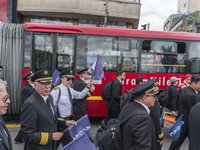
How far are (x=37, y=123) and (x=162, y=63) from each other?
514cm

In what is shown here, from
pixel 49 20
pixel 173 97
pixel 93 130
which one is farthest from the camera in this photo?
pixel 49 20

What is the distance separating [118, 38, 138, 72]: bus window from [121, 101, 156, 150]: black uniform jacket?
4.27 meters

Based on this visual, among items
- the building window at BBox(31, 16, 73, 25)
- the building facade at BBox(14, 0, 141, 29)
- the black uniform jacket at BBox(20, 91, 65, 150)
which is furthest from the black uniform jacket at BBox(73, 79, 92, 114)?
the building window at BBox(31, 16, 73, 25)

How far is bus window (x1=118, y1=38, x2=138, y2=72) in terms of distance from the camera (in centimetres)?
636

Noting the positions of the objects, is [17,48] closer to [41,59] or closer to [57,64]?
[41,59]

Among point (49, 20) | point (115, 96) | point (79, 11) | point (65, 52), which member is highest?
point (79, 11)

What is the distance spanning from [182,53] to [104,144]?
5429 millimetres

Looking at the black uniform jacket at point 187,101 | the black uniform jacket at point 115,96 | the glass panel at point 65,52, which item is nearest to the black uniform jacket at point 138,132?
the black uniform jacket at point 187,101

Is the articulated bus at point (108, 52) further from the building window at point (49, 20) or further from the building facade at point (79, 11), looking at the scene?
the building window at point (49, 20)

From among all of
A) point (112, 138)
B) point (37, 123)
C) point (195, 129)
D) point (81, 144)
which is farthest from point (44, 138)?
point (195, 129)

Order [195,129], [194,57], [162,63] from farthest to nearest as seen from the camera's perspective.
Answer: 1. [194,57]
2. [162,63]
3. [195,129]

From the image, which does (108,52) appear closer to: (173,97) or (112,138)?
(173,97)

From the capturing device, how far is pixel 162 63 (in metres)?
6.45

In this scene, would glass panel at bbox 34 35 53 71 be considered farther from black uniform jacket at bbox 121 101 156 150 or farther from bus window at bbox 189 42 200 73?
bus window at bbox 189 42 200 73
